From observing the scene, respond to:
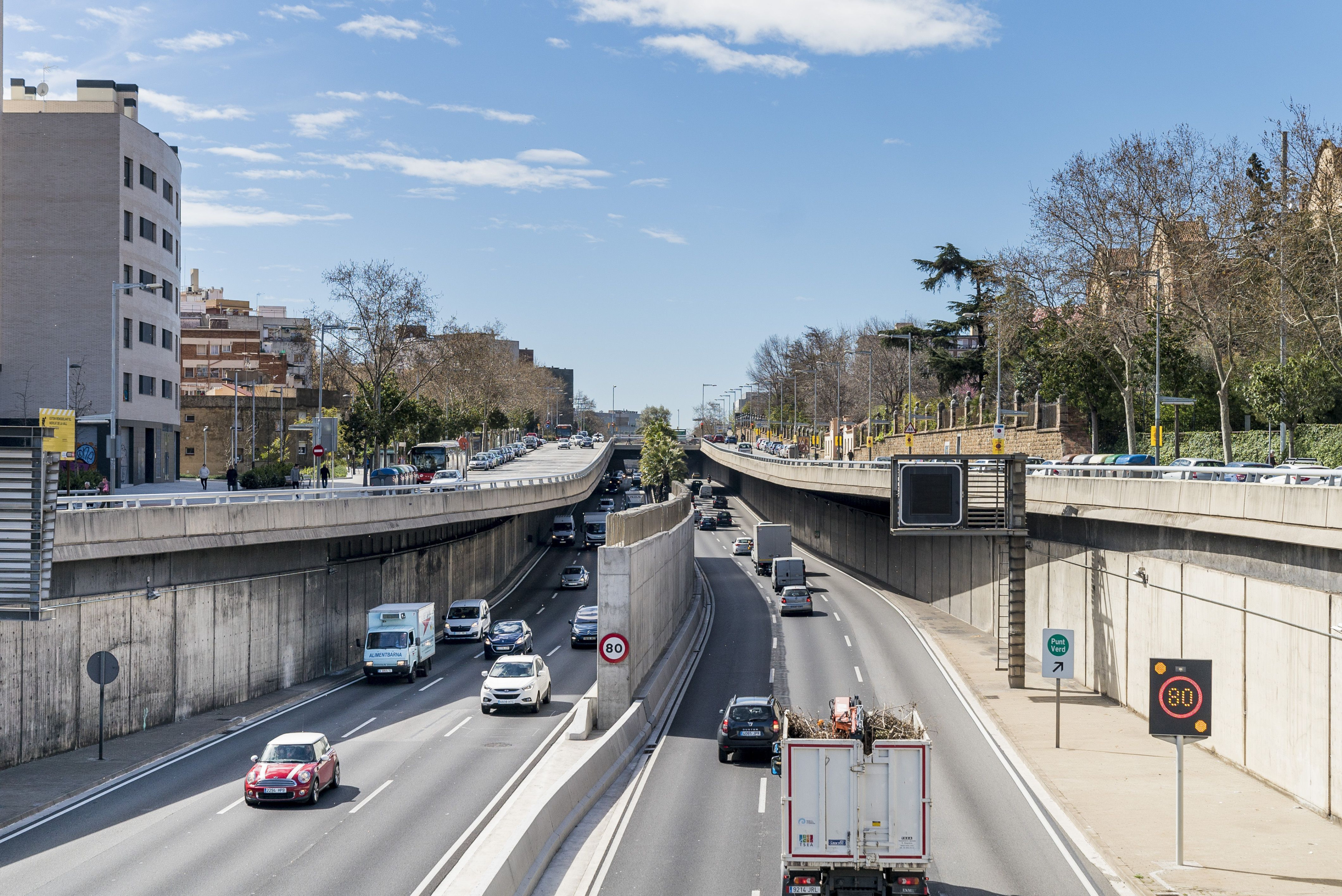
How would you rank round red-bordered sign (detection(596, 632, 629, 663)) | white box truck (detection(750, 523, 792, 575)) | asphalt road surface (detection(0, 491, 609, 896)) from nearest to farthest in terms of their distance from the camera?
asphalt road surface (detection(0, 491, 609, 896)) < round red-bordered sign (detection(596, 632, 629, 663)) < white box truck (detection(750, 523, 792, 575))

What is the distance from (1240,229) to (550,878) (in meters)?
39.4

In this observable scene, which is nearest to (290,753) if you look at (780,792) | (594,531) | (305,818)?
(305,818)

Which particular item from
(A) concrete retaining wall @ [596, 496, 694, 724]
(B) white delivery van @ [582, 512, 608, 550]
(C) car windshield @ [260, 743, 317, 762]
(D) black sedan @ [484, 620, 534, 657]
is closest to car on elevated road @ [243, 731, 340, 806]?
(C) car windshield @ [260, 743, 317, 762]

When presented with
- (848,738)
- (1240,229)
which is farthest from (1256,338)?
(848,738)

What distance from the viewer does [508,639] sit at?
44.7 meters

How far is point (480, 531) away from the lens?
6619 centimetres

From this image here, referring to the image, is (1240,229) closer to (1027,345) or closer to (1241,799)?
(1027,345)

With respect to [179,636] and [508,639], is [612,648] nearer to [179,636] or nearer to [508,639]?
[179,636]

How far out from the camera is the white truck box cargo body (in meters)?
15.4

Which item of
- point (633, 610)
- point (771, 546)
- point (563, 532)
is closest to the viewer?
point (633, 610)

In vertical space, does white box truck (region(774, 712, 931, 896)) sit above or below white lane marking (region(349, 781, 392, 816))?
above

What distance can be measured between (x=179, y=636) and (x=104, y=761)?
5.48m

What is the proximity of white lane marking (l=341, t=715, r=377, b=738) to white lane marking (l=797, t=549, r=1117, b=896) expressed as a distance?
55.1ft

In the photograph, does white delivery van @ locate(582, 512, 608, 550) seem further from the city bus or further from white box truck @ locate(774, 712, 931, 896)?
white box truck @ locate(774, 712, 931, 896)
